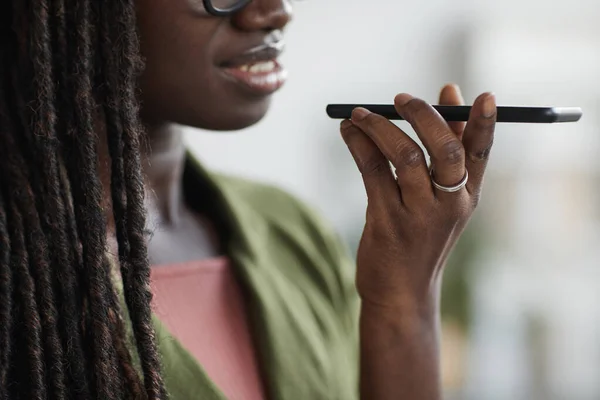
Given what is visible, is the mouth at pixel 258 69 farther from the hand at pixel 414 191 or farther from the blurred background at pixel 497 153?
the blurred background at pixel 497 153

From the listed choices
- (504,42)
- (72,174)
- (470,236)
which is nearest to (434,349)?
(72,174)

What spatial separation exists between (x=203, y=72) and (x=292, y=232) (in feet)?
0.87

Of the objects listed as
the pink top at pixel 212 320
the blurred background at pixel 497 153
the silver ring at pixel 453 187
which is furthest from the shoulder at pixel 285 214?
the blurred background at pixel 497 153

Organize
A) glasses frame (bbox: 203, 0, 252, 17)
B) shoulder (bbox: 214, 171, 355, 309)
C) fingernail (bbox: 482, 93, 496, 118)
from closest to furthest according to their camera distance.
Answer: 1. fingernail (bbox: 482, 93, 496, 118)
2. glasses frame (bbox: 203, 0, 252, 17)
3. shoulder (bbox: 214, 171, 355, 309)

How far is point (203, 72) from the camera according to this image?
658 mm

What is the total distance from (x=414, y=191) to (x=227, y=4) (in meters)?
0.22

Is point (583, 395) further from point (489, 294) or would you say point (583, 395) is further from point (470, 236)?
point (470, 236)

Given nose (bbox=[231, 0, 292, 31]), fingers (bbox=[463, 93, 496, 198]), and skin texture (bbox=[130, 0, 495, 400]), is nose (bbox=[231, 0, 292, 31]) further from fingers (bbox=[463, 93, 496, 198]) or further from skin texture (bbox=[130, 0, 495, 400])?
fingers (bbox=[463, 93, 496, 198])

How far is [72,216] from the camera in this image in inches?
23.2

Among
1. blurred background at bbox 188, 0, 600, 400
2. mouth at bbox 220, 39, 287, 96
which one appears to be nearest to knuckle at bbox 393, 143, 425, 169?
mouth at bbox 220, 39, 287, 96

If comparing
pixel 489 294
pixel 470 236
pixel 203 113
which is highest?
pixel 203 113

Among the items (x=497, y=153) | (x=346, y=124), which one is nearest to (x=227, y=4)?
(x=346, y=124)

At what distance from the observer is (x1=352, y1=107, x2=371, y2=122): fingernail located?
0.56 meters

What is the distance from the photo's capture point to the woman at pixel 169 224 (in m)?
0.57
